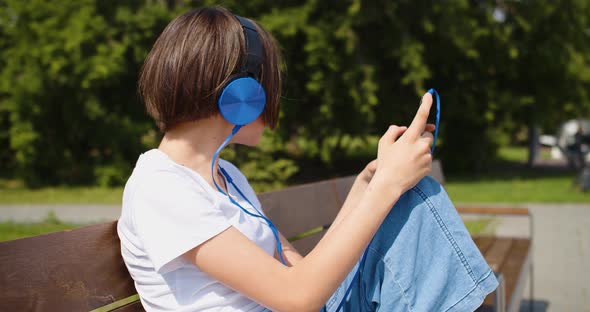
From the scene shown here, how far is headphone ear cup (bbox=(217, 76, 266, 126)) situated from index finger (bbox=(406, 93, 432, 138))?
1.25ft

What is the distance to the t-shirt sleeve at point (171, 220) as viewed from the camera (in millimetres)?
1262

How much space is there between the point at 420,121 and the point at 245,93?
45 cm

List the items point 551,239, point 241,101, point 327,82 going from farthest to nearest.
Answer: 1. point 327,82
2. point 551,239
3. point 241,101

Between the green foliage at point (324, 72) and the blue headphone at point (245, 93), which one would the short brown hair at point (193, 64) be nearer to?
the blue headphone at point (245, 93)

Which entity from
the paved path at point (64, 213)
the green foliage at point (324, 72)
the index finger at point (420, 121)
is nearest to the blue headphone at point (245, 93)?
the index finger at point (420, 121)

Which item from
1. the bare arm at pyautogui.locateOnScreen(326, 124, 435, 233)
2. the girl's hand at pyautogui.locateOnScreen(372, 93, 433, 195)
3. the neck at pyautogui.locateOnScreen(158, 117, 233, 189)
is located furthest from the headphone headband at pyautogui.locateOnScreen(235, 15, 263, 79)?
the bare arm at pyautogui.locateOnScreen(326, 124, 435, 233)

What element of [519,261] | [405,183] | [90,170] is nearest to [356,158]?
[90,170]

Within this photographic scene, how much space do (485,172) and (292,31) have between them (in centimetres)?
826

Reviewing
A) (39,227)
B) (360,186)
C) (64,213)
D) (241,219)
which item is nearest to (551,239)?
(360,186)

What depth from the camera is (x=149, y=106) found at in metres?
1.48

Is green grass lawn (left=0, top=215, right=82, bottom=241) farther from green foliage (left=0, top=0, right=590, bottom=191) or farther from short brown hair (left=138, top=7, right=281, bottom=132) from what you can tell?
short brown hair (left=138, top=7, right=281, bottom=132)

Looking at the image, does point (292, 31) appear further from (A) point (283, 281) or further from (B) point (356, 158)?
(A) point (283, 281)

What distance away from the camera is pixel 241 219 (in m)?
1.42

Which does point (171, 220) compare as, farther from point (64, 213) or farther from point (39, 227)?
point (64, 213)
